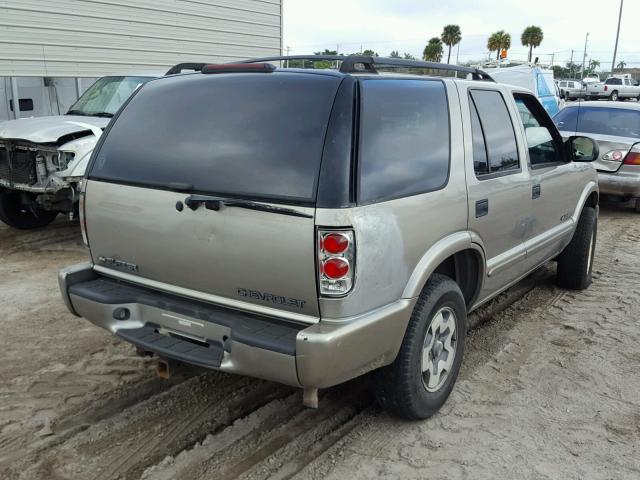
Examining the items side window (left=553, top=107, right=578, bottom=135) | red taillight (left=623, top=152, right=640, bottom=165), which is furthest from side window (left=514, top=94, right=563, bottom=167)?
side window (left=553, top=107, right=578, bottom=135)

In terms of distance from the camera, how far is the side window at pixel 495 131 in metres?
3.63

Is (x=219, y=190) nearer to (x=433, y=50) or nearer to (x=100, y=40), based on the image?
(x=100, y=40)

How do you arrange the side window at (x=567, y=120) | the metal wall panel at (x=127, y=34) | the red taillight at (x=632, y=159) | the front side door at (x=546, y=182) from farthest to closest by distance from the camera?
the metal wall panel at (x=127, y=34) → the side window at (x=567, y=120) → the red taillight at (x=632, y=159) → the front side door at (x=546, y=182)

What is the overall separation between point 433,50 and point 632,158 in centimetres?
5253

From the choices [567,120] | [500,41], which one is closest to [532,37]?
[500,41]

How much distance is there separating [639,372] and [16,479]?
3747 mm

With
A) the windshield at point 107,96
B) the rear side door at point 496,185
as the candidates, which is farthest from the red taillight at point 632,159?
the windshield at point 107,96

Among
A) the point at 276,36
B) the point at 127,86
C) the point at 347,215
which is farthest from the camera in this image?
the point at 276,36

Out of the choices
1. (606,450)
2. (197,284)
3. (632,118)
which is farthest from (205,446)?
(632,118)

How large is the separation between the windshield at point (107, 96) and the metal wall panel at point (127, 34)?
91.6 inches

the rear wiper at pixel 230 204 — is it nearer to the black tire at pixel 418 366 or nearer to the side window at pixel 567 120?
the black tire at pixel 418 366

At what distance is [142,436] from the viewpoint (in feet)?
10.1

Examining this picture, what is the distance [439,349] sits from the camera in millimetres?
3291

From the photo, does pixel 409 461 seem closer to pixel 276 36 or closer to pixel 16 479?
pixel 16 479
